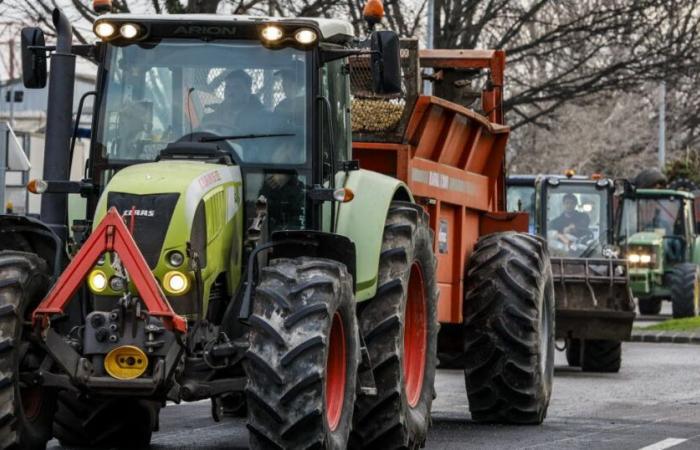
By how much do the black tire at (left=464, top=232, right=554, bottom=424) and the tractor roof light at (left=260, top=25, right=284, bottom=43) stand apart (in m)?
3.94

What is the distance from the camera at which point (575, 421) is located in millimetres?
14133

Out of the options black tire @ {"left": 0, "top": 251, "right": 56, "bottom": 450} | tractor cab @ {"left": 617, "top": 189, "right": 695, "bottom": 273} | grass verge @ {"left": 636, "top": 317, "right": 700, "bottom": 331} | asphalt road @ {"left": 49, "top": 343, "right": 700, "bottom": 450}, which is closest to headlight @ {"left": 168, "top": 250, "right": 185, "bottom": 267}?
black tire @ {"left": 0, "top": 251, "right": 56, "bottom": 450}

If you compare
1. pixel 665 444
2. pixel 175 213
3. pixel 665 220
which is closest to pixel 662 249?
pixel 665 220

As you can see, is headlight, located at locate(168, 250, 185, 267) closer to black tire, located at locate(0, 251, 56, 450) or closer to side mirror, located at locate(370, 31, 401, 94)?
black tire, located at locate(0, 251, 56, 450)

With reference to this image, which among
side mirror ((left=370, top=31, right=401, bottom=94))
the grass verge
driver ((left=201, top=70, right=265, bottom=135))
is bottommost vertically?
the grass verge

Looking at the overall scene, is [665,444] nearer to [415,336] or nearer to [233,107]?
[415,336]

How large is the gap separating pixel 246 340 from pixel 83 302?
35.5 inches

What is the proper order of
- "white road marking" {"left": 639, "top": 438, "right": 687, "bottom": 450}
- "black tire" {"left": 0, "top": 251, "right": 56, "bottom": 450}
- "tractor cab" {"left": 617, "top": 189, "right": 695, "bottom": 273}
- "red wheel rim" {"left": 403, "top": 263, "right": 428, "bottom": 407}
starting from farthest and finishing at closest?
"tractor cab" {"left": 617, "top": 189, "right": 695, "bottom": 273}
"white road marking" {"left": 639, "top": 438, "right": 687, "bottom": 450}
"red wheel rim" {"left": 403, "top": 263, "right": 428, "bottom": 407}
"black tire" {"left": 0, "top": 251, "right": 56, "bottom": 450}

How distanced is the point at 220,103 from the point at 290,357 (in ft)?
6.79

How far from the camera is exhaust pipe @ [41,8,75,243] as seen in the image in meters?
10.6

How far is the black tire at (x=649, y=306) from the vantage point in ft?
116

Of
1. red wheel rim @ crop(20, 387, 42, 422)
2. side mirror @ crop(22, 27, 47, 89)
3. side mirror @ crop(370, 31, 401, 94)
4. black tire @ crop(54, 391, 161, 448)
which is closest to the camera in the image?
red wheel rim @ crop(20, 387, 42, 422)

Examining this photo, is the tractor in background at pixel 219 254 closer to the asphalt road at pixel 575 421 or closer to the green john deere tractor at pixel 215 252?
the green john deere tractor at pixel 215 252

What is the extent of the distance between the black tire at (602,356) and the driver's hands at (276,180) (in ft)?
33.7
